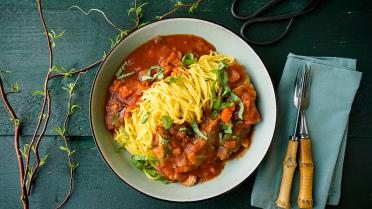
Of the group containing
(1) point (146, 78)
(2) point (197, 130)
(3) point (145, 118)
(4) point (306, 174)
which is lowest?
(4) point (306, 174)

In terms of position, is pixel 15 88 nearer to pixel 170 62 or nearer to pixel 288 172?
pixel 170 62

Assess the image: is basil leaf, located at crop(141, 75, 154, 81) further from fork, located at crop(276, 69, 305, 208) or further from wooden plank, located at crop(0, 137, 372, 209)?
fork, located at crop(276, 69, 305, 208)

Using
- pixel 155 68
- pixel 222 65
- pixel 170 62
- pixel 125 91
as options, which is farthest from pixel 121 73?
pixel 222 65

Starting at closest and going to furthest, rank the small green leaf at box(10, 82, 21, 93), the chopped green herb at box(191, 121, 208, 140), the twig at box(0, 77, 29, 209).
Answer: the chopped green herb at box(191, 121, 208, 140), the twig at box(0, 77, 29, 209), the small green leaf at box(10, 82, 21, 93)

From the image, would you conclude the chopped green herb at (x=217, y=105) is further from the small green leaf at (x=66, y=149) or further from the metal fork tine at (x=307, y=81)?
the small green leaf at (x=66, y=149)

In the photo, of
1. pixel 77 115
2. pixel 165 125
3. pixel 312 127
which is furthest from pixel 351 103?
pixel 77 115

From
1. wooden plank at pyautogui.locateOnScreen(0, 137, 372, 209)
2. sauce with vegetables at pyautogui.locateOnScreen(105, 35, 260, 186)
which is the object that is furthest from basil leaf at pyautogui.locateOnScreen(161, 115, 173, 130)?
wooden plank at pyautogui.locateOnScreen(0, 137, 372, 209)

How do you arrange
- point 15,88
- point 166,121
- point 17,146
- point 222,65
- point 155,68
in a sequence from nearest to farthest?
point 166,121, point 222,65, point 155,68, point 17,146, point 15,88
